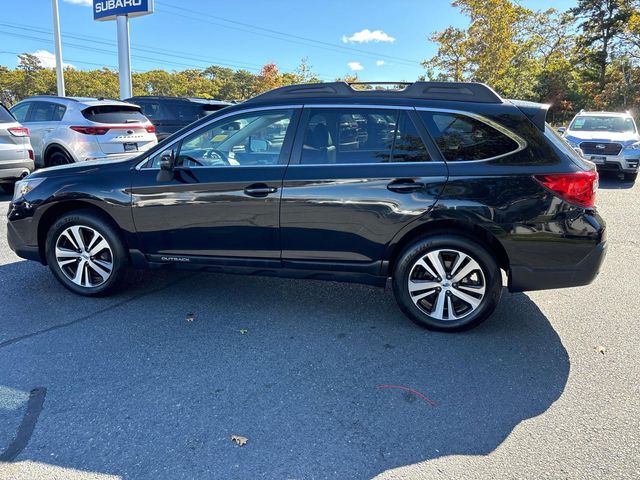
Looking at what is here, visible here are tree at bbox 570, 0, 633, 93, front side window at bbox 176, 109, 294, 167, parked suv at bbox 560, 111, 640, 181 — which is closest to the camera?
front side window at bbox 176, 109, 294, 167

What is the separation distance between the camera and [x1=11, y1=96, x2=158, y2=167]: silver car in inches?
354

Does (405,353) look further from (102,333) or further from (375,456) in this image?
(102,333)

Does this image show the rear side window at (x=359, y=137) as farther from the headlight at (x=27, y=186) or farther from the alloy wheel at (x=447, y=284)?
the headlight at (x=27, y=186)

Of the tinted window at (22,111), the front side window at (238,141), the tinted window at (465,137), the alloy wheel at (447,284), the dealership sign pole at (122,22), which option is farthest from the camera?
the dealership sign pole at (122,22)

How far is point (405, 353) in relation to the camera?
11.3 feet

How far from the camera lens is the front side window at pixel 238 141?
155 inches

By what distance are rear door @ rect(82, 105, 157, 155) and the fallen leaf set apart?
24.5 ft

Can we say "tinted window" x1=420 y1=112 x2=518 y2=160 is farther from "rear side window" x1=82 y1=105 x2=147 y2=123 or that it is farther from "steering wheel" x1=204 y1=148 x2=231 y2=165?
"rear side window" x1=82 y1=105 x2=147 y2=123

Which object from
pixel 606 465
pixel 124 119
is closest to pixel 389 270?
pixel 606 465

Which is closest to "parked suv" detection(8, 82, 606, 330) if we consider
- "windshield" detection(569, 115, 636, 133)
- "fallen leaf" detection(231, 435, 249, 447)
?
"fallen leaf" detection(231, 435, 249, 447)

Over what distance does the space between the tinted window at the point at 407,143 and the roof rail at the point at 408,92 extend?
24 centimetres

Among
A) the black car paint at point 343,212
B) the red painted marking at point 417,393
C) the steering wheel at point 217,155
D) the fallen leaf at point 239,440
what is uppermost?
the steering wheel at point 217,155

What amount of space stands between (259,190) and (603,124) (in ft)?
41.5

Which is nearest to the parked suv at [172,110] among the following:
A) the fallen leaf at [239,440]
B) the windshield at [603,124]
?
the windshield at [603,124]
